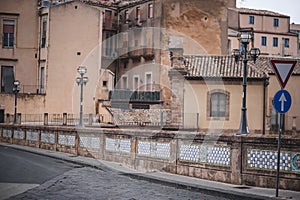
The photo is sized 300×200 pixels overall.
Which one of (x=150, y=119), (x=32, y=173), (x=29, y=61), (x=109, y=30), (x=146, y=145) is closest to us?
(x=32, y=173)

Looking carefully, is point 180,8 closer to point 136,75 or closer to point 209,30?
point 209,30

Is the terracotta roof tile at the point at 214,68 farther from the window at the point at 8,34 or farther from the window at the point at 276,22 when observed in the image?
the window at the point at 276,22

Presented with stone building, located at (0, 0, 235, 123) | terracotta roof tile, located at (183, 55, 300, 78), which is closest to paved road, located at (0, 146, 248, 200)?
terracotta roof tile, located at (183, 55, 300, 78)

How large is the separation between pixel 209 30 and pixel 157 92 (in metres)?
7.66

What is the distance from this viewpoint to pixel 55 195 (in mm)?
12203

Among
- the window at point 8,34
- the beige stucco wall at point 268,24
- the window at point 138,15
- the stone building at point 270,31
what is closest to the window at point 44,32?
the window at point 8,34

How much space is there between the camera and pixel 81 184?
47.3 ft

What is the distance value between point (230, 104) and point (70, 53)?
1716cm

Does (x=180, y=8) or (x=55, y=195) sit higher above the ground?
(x=180, y=8)

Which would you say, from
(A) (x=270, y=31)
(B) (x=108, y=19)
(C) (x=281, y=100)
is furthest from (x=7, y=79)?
(A) (x=270, y=31)

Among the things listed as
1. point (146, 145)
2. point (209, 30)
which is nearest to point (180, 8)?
point (209, 30)

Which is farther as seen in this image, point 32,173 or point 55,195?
point 32,173

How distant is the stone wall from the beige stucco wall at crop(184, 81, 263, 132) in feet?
50.4

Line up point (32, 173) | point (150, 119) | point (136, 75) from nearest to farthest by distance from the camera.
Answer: point (32, 173)
point (150, 119)
point (136, 75)
